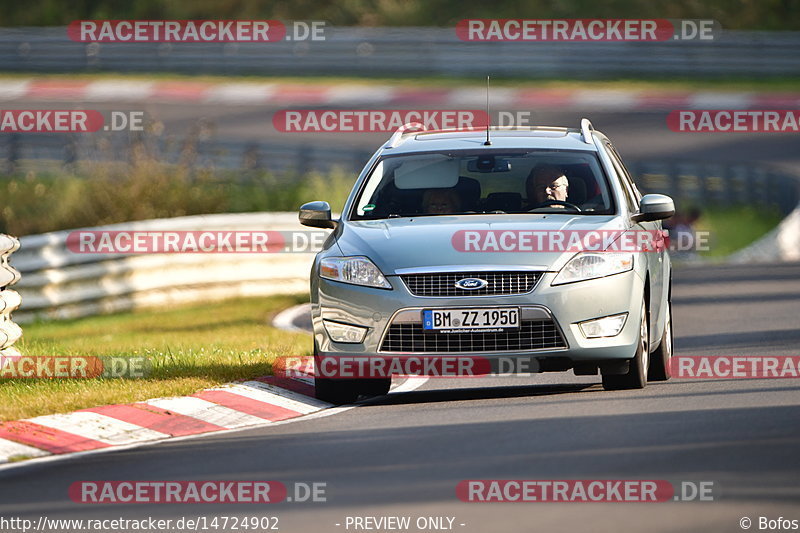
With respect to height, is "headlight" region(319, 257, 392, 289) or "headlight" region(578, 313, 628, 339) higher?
"headlight" region(319, 257, 392, 289)

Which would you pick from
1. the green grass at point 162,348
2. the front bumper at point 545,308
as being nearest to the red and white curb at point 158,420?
the green grass at point 162,348

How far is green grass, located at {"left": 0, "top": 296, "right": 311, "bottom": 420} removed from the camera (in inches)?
453

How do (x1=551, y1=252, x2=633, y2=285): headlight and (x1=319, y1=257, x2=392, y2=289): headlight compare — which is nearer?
(x1=551, y1=252, x2=633, y2=285): headlight

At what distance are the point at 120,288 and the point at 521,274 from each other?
35.9ft

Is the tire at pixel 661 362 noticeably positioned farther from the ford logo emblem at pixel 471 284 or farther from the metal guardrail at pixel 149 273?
the metal guardrail at pixel 149 273

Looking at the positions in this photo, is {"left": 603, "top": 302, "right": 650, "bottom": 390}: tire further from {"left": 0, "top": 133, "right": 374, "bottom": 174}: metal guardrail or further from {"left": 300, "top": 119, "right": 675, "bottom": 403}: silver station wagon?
{"left": 0, "top": 133, "right": 374, "bottom": 174}: metal guardrail

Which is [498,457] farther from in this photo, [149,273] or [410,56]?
[410,56]

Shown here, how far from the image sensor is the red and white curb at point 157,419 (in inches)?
A: 395

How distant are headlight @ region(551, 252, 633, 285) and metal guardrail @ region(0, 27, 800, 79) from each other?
3328cm

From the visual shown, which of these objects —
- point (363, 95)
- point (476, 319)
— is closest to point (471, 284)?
point (476, 319)

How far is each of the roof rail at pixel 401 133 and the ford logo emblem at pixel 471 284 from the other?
2.03m

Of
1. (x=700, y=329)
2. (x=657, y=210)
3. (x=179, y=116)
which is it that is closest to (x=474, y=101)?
(x=179, y=116)

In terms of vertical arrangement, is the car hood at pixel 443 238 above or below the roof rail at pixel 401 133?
below

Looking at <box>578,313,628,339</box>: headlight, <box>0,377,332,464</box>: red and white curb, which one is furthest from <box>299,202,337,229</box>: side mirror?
<box>578,313,628,339</box>: headlight
